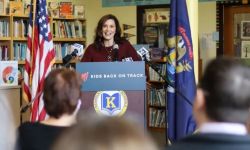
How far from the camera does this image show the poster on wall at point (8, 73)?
17.5ft

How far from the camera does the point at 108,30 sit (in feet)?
15.4

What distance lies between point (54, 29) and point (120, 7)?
1168mm

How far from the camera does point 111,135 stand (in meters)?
1.14

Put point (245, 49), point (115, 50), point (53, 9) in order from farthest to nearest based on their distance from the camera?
point (53, 9)
point (245, 49)
point (115, 50)

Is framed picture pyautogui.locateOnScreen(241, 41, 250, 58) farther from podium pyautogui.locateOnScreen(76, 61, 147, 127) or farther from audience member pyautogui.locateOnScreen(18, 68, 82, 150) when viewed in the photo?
audience member pyautogui.locateOnScreen(18, 68, 82, 150)

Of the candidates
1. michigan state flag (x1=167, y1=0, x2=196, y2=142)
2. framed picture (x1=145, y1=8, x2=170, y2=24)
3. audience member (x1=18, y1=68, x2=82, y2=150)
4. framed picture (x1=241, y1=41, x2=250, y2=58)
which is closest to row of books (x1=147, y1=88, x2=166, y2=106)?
framed picture (x1=145, y1=8, x2=170, y2=24)

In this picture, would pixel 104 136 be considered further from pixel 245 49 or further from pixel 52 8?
pixel 52 8

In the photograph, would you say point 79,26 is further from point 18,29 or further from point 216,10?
point 216,10

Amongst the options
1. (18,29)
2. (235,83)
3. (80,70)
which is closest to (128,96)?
(80,70)

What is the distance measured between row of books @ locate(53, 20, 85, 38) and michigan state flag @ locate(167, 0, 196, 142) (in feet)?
13.8

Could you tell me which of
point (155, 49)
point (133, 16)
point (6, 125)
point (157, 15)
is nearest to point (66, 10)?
point (133, 16)

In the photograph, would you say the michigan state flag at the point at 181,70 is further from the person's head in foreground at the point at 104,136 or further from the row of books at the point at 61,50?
the row of books at the point at 61,50

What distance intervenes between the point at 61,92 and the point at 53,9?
6344mm

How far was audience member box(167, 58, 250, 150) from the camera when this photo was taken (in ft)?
5.24
